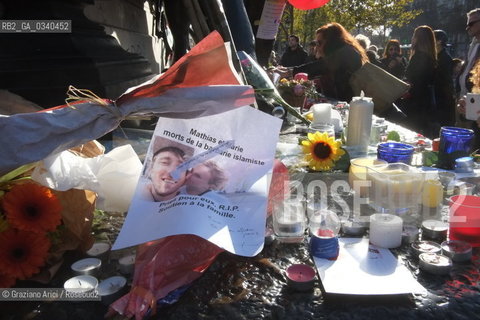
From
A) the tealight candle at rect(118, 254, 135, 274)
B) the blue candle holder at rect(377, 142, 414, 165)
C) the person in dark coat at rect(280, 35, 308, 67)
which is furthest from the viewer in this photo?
the person in dark coat at rect(280, 35, 308, 67)

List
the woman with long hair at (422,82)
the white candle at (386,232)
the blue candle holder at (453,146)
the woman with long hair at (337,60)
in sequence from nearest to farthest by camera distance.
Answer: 1. the white candle at (386,232)
2. the blue candle holder at (453,146)
3. the woman with long hair at (337,60)
4. the woman with long hair at (422,82)

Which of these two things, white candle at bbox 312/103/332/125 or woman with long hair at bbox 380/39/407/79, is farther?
woman with long hair at bbox 380/39/407/79

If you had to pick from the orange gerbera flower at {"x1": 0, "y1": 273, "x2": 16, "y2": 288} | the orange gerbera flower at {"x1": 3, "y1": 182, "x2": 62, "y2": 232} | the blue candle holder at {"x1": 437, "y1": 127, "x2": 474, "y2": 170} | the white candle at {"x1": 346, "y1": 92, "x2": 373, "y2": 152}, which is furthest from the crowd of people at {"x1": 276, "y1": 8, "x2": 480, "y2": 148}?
the orange gerbera flower at {"x1": 0, "y1": 273, "x2": 16, "y2": 288}

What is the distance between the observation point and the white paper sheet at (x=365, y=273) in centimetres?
87

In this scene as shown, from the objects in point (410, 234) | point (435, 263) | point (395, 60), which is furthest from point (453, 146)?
point (395, 60)

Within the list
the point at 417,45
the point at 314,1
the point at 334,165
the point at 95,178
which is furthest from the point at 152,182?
the point at 417,45

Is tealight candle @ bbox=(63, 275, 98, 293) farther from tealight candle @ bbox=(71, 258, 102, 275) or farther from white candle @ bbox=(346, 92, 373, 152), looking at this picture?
white candle @ bbox=(346, 92, 373, 152)

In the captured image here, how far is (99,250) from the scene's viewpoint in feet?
3.41

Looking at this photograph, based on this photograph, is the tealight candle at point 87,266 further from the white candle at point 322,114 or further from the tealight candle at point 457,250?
the white candle at point 322,114

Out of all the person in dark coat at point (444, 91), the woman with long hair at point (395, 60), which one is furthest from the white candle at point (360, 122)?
the woman with long hair at point (395, 60)

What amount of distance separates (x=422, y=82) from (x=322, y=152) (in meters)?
4.06

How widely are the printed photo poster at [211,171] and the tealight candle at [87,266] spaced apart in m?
0.14

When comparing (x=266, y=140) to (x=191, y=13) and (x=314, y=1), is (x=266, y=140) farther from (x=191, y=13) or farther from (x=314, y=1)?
(x=314, y=1)

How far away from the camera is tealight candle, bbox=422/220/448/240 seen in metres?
1.11
